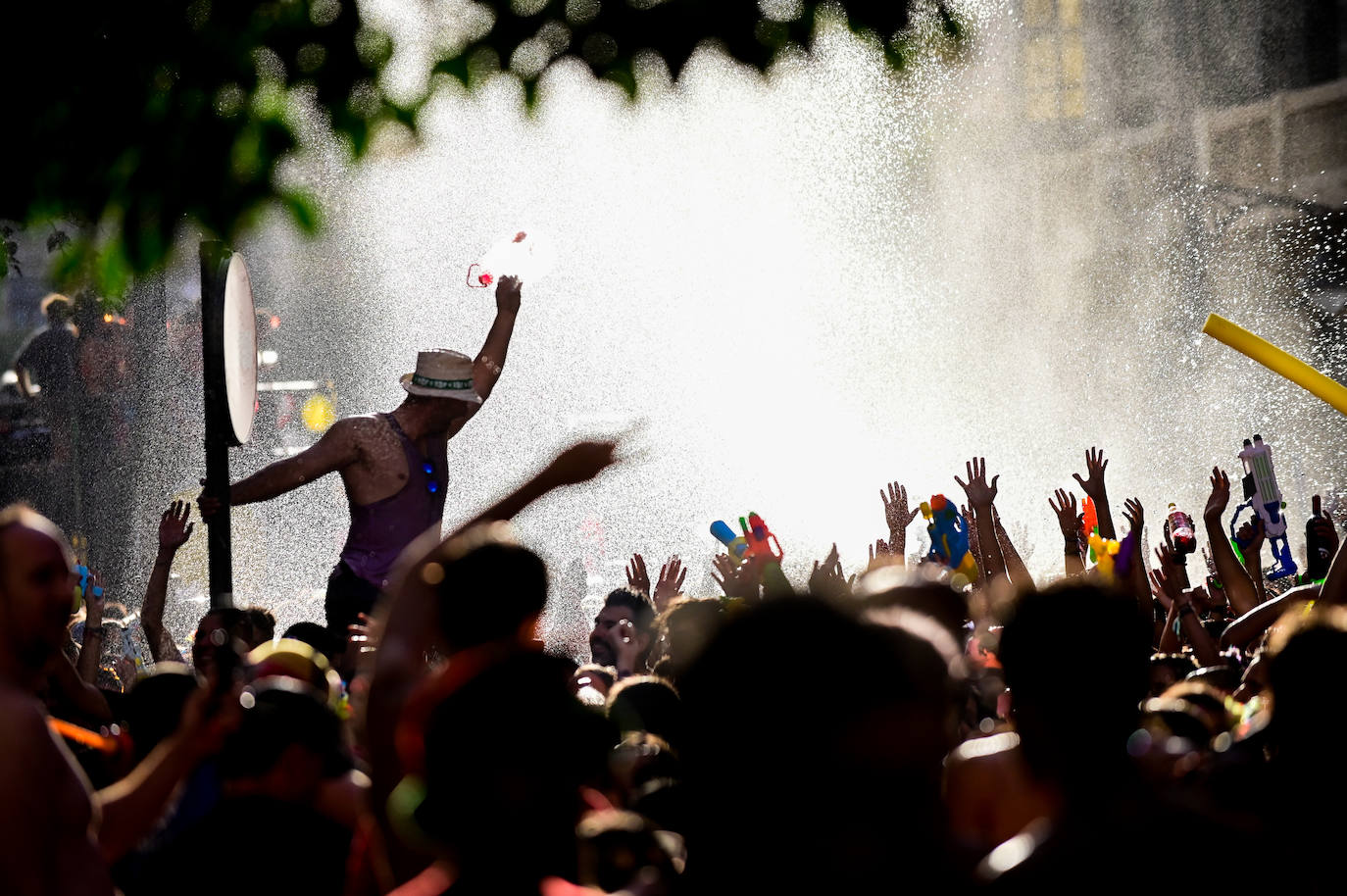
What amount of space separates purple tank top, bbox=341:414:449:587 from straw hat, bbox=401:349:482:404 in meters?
0.15

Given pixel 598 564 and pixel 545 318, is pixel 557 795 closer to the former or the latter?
pixel 545 318

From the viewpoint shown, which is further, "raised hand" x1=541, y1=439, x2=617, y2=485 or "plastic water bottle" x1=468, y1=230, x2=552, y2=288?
"plastic water bottle" x1=468, y1=230, x2=552, y2=288

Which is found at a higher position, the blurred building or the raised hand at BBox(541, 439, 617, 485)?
the blurred building

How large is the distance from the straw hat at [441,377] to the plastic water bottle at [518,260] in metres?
0.36

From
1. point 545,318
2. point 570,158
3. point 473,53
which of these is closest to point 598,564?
point 545,318

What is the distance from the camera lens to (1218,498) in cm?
595

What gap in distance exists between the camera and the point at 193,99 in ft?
11.0

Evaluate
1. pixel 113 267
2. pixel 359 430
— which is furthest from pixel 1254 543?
pixel 113 267

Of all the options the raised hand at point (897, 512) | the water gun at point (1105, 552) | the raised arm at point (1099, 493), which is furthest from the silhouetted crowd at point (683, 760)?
the raised hand at point (897, 512)

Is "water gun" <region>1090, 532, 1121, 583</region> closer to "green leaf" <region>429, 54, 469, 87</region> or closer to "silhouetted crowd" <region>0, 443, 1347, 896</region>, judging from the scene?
"silhouetted crowd" <region>0, 443, 1347, 896</region>

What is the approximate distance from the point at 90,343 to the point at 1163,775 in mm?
14752

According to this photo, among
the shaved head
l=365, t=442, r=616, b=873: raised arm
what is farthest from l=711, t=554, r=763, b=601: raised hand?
the shaved head

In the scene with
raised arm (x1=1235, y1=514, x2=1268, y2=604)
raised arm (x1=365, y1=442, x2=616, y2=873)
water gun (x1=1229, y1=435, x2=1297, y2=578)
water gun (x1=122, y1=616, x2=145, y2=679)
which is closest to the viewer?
raised arm (x1=365, y1=442, x2=616, y2=873)

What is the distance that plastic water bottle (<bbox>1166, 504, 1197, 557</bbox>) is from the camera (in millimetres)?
6062
